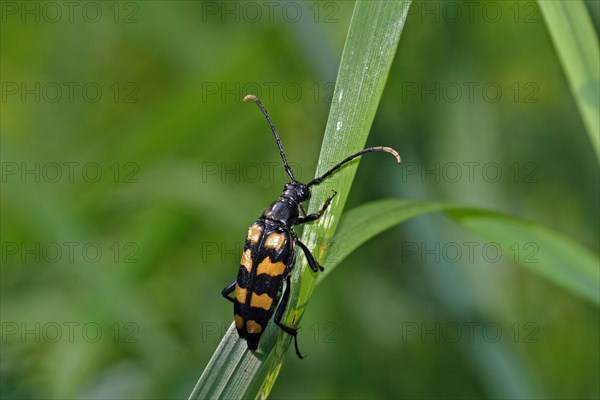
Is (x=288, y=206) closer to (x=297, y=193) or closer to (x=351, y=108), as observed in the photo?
(x=297, y=193)

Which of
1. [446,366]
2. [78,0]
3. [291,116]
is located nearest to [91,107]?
[78,0]

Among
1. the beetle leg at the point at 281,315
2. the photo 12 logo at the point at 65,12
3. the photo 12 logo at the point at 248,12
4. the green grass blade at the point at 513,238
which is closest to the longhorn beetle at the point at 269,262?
the beetle leg at the point at 281,315

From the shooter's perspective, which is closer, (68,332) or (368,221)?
(368,221)

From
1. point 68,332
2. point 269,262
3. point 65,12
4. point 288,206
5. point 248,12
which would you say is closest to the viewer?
point 269,262

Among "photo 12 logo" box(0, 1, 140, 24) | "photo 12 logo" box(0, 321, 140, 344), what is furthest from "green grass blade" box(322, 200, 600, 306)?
"photo 12 logo" box(0, 1, 140, 24)

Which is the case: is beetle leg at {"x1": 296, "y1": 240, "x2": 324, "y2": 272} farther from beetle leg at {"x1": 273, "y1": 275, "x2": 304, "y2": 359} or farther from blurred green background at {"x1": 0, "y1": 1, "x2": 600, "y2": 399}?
blurred green background at {"x1": 0, "y1": 1, "x2": 600, "y2": 399}

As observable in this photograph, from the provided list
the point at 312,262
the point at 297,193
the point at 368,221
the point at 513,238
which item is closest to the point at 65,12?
the point at 297,193

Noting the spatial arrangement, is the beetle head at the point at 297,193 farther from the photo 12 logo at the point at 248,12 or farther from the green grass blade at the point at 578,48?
the green grass blade at the point at 578,48
